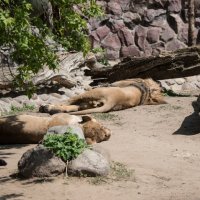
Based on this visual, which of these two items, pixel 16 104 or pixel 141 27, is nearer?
pixel 16 104

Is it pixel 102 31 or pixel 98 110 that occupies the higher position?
Answer: pixel 102 31

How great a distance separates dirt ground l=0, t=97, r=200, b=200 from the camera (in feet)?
17.6

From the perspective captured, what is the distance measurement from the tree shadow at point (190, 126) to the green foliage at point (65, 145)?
3.02 meters

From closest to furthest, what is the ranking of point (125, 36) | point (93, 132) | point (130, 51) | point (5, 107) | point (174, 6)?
point (93, 132) → point (5, 107) → point (130, 51) → point (125, 36) → point (174, 6)

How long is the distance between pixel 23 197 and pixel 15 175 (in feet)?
2.61

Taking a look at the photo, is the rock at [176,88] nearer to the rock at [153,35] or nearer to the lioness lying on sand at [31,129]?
the rock at [153,35]

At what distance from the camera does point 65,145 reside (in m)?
5.93

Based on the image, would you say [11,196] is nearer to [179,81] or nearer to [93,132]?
[93,132]

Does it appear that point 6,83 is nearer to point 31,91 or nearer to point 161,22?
point 31,91

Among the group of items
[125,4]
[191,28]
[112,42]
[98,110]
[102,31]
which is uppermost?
[125,4]

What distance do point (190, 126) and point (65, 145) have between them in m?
3.60

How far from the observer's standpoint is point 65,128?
21.5 feet

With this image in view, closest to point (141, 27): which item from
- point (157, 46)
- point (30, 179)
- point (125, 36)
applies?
point (125, 36)

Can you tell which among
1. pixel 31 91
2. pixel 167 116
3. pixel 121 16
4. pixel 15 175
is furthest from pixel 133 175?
pixel 121 16
